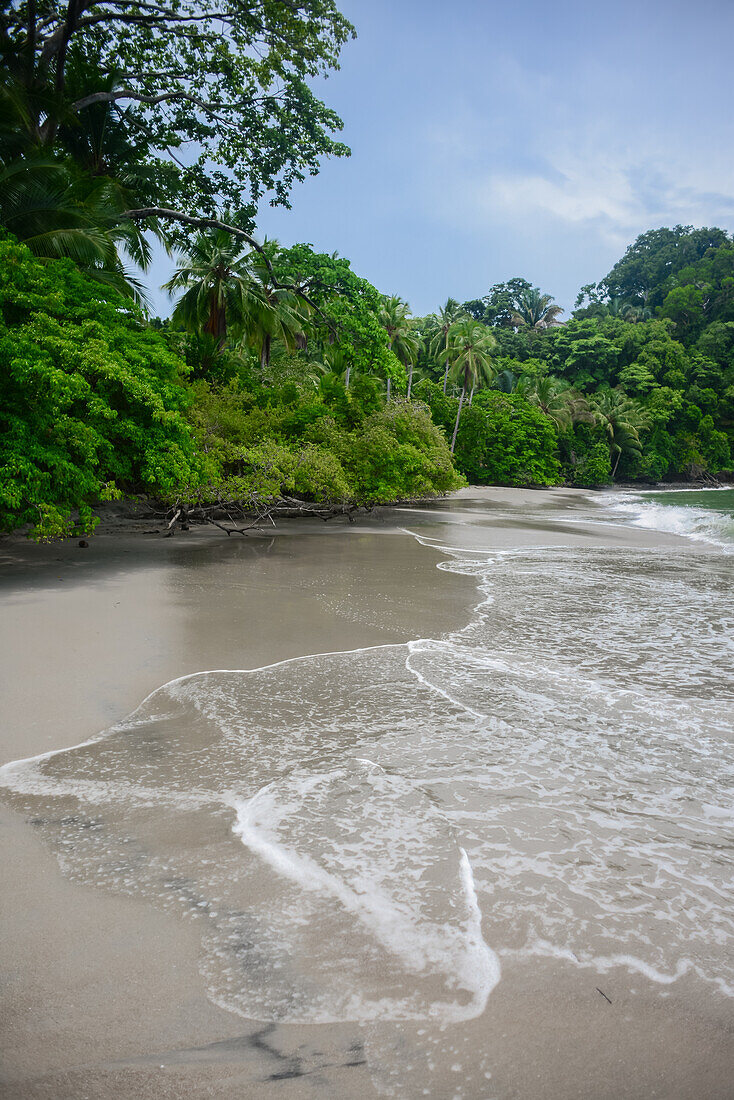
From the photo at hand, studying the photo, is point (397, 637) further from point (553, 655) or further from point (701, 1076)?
point (701, 1076)

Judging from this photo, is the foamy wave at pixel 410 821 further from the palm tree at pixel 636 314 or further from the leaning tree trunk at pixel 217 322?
the palm tree at pixel 636 314

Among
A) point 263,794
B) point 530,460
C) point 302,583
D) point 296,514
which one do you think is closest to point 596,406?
point 530,460

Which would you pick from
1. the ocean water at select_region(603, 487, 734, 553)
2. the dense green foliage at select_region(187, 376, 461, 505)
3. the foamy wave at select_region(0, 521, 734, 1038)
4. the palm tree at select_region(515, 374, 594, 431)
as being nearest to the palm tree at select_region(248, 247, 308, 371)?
the dense green foliage at select_region(187, 376, 461, 505)

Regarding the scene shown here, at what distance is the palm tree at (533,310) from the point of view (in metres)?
71.0

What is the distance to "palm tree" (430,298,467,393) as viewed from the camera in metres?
50.9

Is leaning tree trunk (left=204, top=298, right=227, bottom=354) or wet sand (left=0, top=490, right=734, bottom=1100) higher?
leaning tree trunk (left=204, top=298, right=227, bottom=354)

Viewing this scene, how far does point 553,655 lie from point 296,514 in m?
13.9

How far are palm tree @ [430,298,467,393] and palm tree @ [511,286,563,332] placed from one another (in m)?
19.0

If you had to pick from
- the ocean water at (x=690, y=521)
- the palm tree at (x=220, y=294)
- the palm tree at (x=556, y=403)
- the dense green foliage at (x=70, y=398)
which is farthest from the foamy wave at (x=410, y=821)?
the palm tree at (x=556, y=403)

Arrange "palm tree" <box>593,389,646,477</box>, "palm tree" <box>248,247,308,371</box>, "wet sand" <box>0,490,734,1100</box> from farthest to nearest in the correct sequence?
"palm tree" <box>593,389,646,477</box>
"palm tree" <box>248,247,308,371</box>
"wet sand" <box>0,490,734,1100</box>

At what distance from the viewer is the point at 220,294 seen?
22.4m

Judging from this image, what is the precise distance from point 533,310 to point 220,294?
56426 mm

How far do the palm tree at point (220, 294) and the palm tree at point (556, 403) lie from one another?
1309 inches

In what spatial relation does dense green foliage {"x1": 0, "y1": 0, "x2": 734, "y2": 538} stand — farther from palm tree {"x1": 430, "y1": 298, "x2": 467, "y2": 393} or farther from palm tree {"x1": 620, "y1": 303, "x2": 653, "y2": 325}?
palm tree {"x1": 620, "y1": 303, "x2": 653, "y2": 325}
